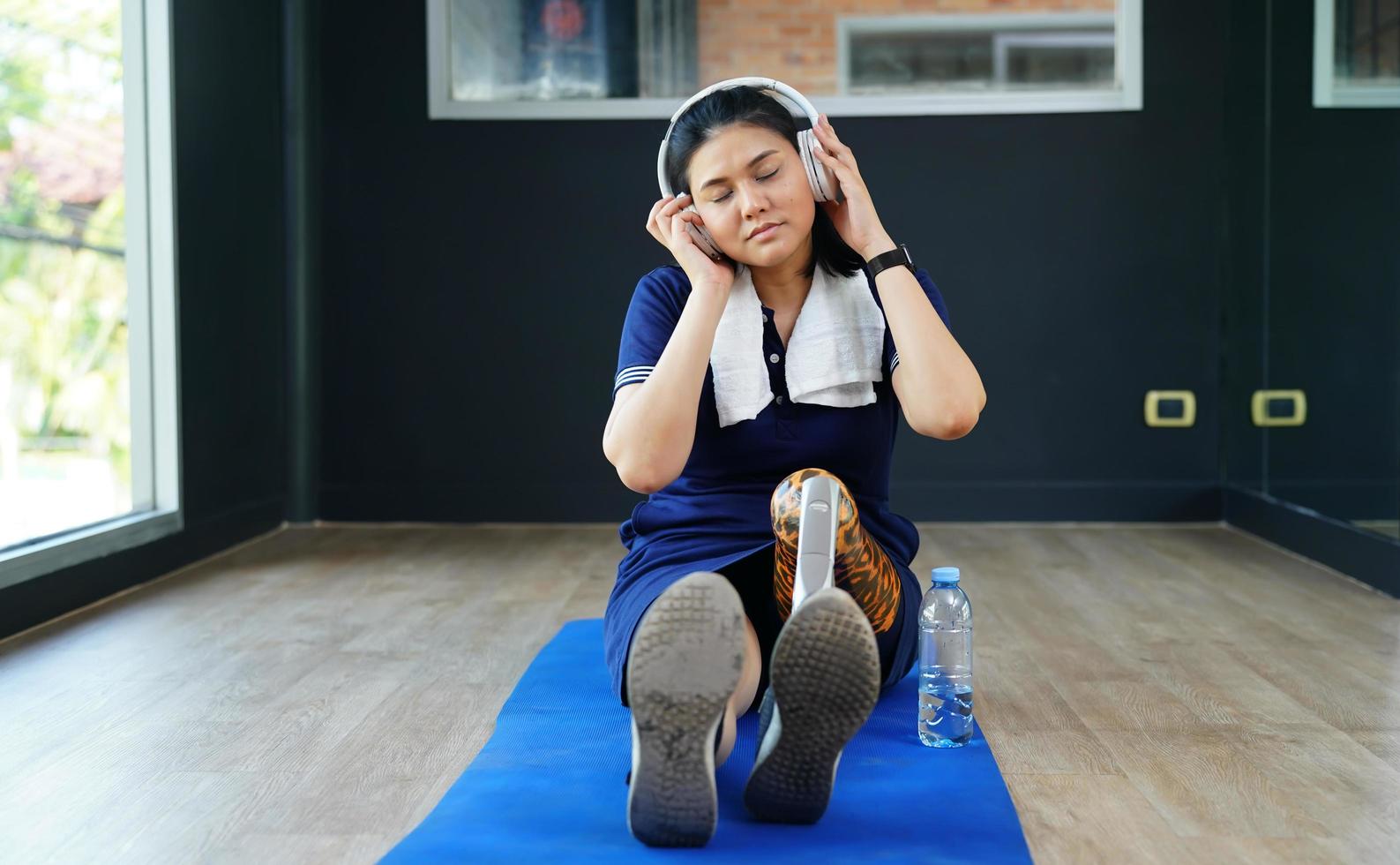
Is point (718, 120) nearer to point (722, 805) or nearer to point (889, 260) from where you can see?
point (889, 260)

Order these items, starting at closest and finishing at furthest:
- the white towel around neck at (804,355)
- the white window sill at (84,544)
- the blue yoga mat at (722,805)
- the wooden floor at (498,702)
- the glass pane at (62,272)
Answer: the blue yoga mat at (722,805) < the wooden floor at (498,702) < the white towel around neck at (804,355) < the white window sill at (84,544) < the glass pane at (62,272)

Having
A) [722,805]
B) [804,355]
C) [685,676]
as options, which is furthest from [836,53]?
[685,676]

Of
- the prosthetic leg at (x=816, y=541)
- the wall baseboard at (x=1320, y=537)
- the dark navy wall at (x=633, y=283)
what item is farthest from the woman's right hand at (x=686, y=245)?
the dark navy wall at (x=633, y=283)

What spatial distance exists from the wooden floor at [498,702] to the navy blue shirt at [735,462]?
13.6 inches

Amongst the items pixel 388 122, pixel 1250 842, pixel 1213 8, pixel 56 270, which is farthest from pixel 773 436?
pixel 1213 8

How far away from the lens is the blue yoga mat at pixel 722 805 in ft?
4.20

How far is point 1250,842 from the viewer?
4.39 ft

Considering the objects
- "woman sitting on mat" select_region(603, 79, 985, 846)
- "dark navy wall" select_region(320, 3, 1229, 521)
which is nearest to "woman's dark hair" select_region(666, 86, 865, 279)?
"woman sitting on mat" select_region(603, 79, 985, 846)

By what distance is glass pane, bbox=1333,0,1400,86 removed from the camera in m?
2.67

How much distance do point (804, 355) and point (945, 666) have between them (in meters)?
0.51

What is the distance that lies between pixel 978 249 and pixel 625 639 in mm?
2595

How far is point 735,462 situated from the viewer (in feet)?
5.57

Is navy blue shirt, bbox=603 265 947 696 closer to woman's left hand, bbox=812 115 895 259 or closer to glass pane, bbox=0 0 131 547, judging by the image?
woman's left hand, bbox=812 115 895 259

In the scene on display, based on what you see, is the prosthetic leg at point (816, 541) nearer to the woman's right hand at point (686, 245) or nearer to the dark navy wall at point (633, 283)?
the woman's right hand at point (686, 245)
